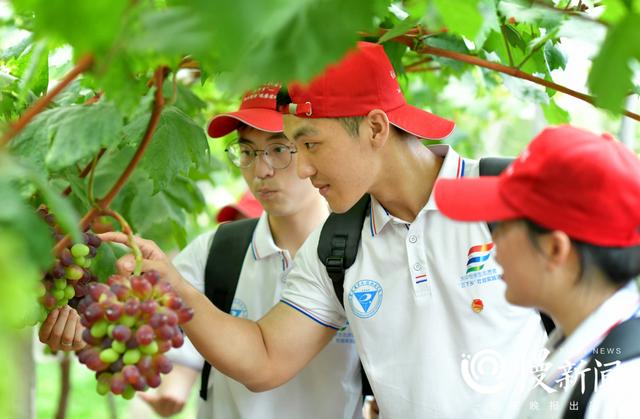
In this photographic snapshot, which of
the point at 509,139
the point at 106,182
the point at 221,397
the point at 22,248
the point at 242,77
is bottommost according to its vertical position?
the point at 509,139

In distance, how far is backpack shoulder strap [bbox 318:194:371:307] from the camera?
2.25 meters

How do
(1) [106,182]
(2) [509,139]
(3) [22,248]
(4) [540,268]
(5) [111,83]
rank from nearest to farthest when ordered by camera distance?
(3) [22,248] → (5) [111,83] → (4) [540,268] → (1) [106,182] → (2) [509,139]

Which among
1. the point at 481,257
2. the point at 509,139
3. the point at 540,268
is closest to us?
the point at 540,268

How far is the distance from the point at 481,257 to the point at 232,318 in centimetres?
69

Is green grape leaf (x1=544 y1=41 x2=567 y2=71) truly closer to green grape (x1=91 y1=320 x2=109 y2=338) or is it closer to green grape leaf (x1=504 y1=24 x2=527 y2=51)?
green grape leaf (x1=504 y1=24 x2=527 y2=51)

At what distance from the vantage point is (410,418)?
2141 mm

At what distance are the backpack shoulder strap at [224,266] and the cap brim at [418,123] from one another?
0.89 meters

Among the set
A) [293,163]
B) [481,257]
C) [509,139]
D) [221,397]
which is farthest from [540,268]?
[509,139]

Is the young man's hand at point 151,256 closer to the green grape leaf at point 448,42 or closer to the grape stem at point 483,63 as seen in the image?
the grape stem at point 483,63

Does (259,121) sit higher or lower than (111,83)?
lower

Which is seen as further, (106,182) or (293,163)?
(293,163)

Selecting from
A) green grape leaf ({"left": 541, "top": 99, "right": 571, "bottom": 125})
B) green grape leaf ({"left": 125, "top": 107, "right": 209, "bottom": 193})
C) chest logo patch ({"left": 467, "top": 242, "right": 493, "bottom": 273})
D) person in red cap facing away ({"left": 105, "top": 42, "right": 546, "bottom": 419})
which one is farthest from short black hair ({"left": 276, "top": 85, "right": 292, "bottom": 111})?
green grape leaf ({"left": 541, "top": 99, "right": 571, "bottom": 125})

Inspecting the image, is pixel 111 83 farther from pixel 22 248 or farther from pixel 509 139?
pixel 509 139

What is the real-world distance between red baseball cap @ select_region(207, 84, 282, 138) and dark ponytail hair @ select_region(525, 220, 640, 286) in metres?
1.24
